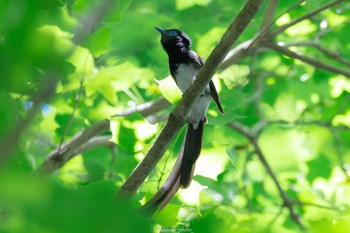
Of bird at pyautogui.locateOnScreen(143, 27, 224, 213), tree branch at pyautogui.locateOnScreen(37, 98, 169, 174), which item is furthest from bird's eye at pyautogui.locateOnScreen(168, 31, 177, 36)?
tree branch at pyautogui.locateOnScreen(37, 98, 169, 174)

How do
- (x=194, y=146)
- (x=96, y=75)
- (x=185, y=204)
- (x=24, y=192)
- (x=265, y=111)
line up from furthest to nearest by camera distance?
(x=265, y=111), (x=96, y=75), (x=194, y=146), (x=185, y=204), (x=24, y=192)

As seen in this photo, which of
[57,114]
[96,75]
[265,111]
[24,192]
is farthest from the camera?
[265,111]

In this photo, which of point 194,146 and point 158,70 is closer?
point 194,146

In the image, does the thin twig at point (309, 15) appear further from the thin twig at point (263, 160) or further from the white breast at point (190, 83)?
the thin twig at point (263, 160)

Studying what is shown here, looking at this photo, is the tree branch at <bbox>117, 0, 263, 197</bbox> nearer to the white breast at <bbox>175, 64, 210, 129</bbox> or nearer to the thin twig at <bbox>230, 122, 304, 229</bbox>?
the white breast at <bbox>175, 64, 210, 129</bbox>

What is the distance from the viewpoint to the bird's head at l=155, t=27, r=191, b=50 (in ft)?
12.6

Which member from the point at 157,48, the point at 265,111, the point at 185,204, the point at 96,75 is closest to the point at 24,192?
the point at 185,204

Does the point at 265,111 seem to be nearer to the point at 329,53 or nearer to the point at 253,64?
the point at 253,64

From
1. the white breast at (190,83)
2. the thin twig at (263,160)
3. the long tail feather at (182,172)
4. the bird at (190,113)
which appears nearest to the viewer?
the long tail feather at (182,172)

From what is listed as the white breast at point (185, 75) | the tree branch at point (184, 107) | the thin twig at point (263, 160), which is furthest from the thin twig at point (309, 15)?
the tree branch at point (184, 107)

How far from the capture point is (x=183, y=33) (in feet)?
13.0

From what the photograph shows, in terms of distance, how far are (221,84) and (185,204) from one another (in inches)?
24.7

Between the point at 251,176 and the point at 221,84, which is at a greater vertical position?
the point at 221,84

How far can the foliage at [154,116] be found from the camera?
0.73 metres
